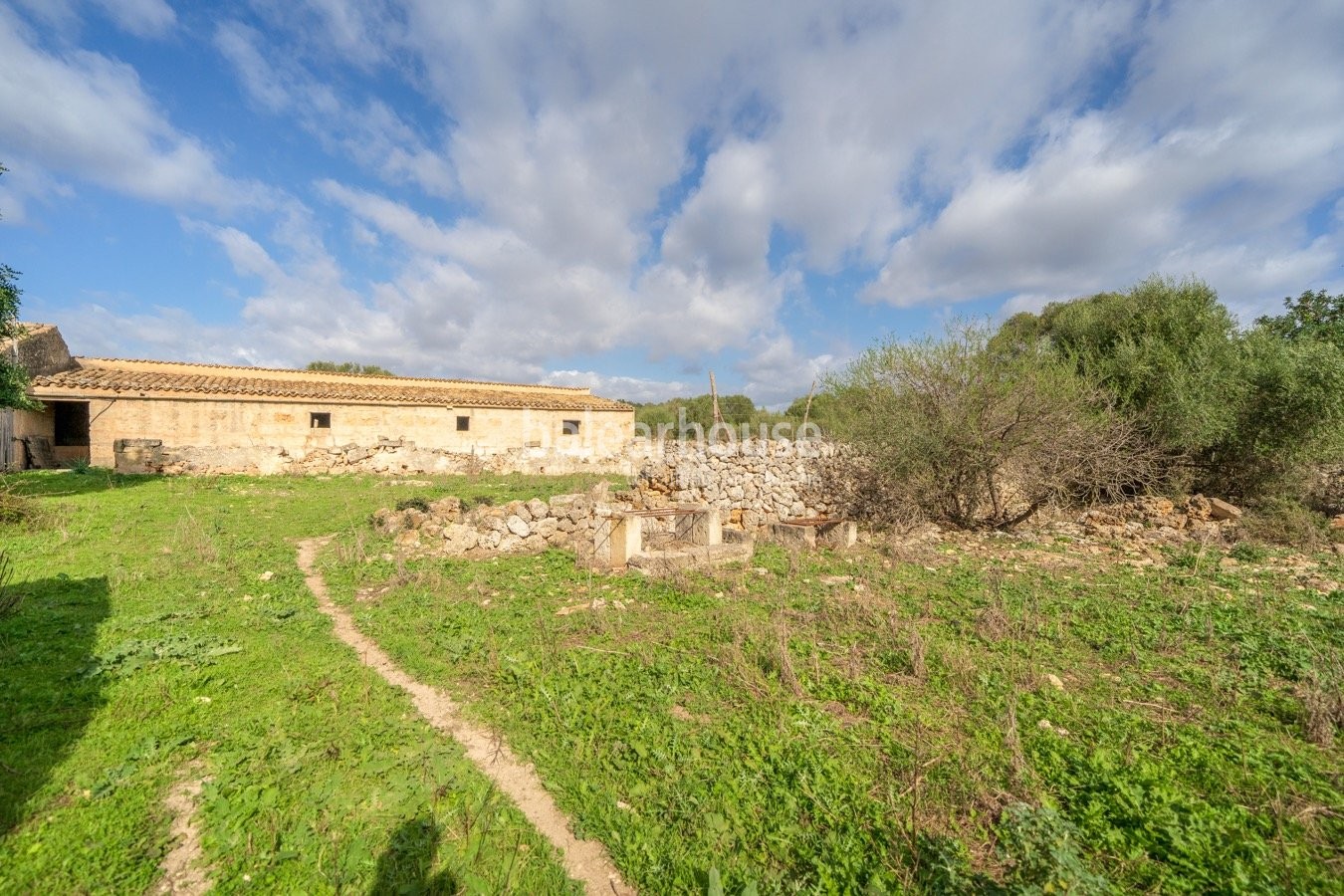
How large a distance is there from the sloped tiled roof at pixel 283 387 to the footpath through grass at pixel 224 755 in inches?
538

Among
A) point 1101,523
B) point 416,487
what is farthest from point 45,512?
point 1101,523

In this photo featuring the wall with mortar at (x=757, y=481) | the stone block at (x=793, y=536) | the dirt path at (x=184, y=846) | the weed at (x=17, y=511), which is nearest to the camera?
the dirt path at (x=184, y=846)

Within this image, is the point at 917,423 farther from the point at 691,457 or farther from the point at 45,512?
the point at 45,512

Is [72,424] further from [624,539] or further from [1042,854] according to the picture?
[1042,854]

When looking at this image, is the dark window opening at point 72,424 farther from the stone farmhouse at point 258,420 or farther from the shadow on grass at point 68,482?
the shadow on grass at point 68,482

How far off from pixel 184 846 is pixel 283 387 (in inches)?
845

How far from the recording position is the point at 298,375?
2444 cm

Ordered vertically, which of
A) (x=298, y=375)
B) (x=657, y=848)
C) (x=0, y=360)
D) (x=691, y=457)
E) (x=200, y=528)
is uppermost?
(x=298, y=375)

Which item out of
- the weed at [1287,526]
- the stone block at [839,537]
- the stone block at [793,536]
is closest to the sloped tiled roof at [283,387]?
the stone block at [793,536]

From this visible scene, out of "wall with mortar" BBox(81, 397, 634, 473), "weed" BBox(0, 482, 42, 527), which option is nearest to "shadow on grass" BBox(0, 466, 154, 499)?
"wall with mortar" BBox(81, 397, 634, 473)

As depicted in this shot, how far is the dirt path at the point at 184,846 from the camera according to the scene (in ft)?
8.61

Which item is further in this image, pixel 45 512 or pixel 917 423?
pixel 917 423

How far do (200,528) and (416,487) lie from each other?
22.5 ft

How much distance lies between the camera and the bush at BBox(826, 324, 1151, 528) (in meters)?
10.5
